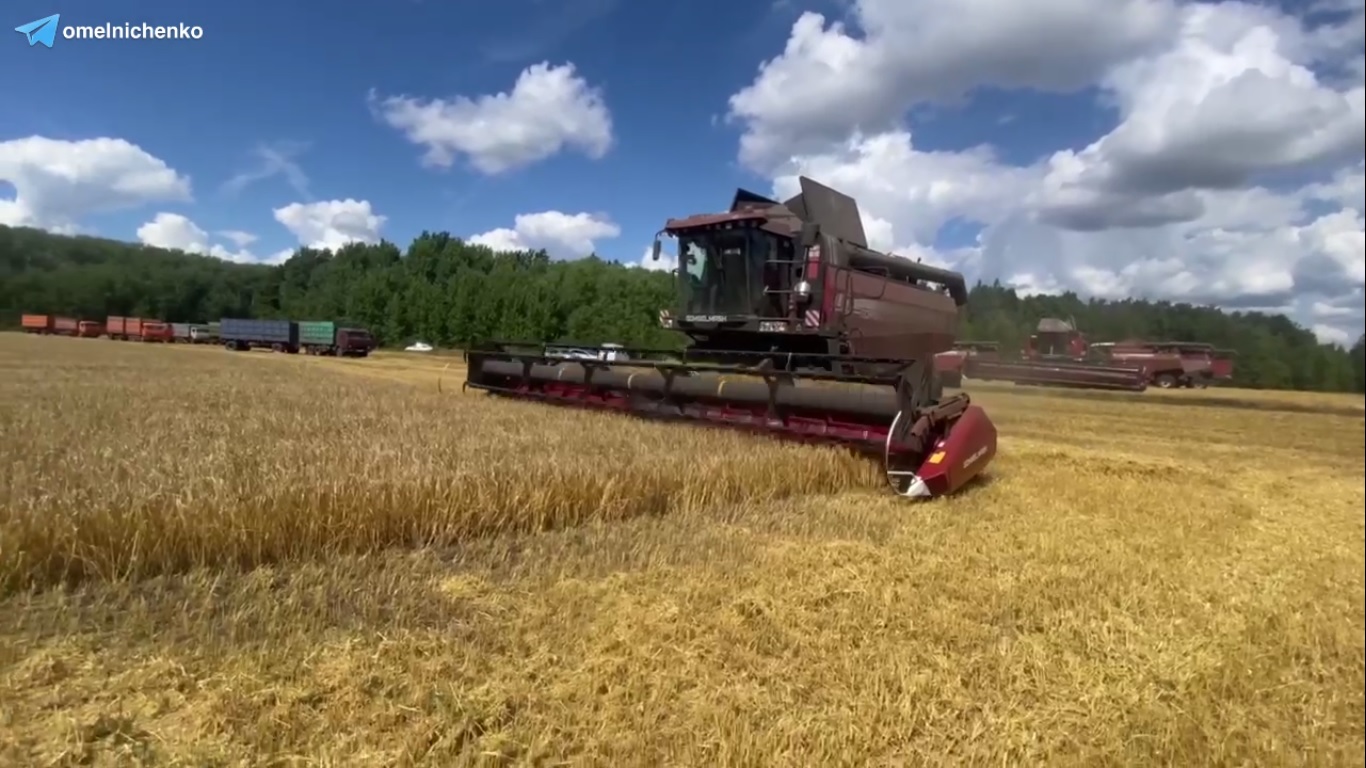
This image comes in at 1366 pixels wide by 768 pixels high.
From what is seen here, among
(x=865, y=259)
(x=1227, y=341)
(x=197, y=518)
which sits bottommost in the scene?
(x=197, y=518)

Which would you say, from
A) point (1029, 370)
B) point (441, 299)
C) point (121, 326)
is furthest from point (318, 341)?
point (121, 326)

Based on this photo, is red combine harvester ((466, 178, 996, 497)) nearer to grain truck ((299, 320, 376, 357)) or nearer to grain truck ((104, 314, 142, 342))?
grain truck ((104, 314, 142, 342))

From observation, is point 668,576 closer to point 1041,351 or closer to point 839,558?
point 839,558

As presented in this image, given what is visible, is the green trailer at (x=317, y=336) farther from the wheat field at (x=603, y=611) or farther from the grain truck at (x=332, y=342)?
the wheat field at (x=603, y=611)

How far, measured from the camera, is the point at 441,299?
9273 mm

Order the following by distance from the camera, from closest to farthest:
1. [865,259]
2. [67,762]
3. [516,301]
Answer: [67,762]
[516,301]
[865,259]

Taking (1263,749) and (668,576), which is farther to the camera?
(668,576)

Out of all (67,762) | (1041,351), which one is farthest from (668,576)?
(1041,351)

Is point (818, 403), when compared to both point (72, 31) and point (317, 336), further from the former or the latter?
point (317, 336)

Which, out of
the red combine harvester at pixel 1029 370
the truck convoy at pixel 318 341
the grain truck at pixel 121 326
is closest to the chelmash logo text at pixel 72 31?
the grain truck at pixel 121 326

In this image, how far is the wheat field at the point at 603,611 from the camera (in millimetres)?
2215

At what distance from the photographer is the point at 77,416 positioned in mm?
4676

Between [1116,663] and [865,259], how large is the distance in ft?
25.2

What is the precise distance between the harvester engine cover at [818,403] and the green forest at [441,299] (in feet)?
2.01
